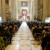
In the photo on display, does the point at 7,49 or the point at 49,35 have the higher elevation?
the point at 49,35

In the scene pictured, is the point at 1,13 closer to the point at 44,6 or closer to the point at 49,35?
the point at 44,6

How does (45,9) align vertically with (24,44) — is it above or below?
above

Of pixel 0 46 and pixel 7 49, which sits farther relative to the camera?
pixel 7 49

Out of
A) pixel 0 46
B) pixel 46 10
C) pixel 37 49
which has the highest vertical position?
pixel 46 10

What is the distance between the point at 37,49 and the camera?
1215cm

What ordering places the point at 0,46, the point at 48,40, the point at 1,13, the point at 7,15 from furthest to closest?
the point at 7,15
the point at 1,13
the point at 48,40
the point at 0,46

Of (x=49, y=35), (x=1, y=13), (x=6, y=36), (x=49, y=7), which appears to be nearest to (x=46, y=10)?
(x=49, y=7)

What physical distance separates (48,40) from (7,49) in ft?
11.8

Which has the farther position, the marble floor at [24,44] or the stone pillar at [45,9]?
the stone pillar at [45,9]

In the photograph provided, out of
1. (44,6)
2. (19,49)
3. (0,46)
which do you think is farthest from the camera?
(44,6)

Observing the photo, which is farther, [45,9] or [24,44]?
[45,9]

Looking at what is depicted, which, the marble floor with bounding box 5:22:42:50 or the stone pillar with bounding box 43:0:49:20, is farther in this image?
the stone pillar with bounding box 43:0:49:20

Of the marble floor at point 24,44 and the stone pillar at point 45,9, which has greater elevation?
the stone pillar at point 45,9

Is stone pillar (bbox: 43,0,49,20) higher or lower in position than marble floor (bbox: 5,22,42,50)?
higher
